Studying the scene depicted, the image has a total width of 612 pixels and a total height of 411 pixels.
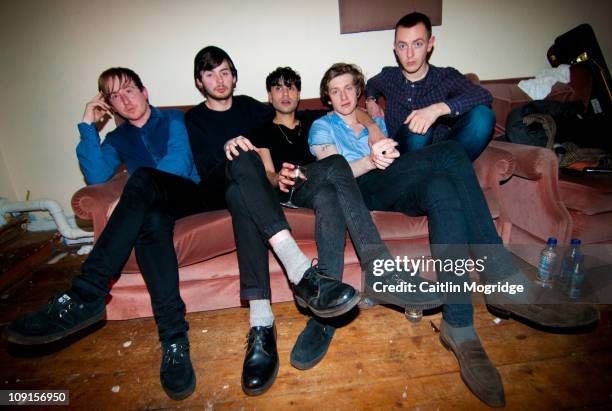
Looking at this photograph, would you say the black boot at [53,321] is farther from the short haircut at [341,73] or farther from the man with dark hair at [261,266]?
the short haircut at [341,73]

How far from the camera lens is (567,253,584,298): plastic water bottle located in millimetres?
1393

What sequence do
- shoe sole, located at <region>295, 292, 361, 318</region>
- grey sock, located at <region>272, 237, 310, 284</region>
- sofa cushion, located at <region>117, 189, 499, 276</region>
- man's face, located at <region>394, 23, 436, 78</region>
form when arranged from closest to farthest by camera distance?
shoe sole, located at <region>295, 292, 361, 318</region> < grey sock, located at <region>272, 237, 310, 284</region> < sofa cushion, located at <region>117, 189, 499, 276</region> < man's face, located at <region>394, 23, 436, 78</region>

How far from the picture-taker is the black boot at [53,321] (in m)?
1.03

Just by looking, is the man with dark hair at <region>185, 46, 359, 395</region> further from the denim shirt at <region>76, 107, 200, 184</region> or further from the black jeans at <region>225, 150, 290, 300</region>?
the denim shirt at <region>76, 107, 200, 184</region>

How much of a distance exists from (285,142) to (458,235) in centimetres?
104

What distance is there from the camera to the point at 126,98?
1634 millimetres

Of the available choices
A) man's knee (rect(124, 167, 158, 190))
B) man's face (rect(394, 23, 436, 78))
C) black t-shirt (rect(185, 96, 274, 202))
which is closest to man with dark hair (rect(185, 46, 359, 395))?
man's knee (rect(124, 167, 158, 190))

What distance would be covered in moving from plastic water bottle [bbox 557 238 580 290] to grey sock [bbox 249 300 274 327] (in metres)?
1.40

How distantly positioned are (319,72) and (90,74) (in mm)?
1705

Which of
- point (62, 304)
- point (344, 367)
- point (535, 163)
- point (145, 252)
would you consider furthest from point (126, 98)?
point (535, 163)

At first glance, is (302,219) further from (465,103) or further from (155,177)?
(465,103)

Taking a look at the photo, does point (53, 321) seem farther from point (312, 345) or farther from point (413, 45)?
point (413, 45)

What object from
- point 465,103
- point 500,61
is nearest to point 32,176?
point 465,103

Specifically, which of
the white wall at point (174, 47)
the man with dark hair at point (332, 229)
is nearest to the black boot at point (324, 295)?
the man with dark hair at point (332, 229)
